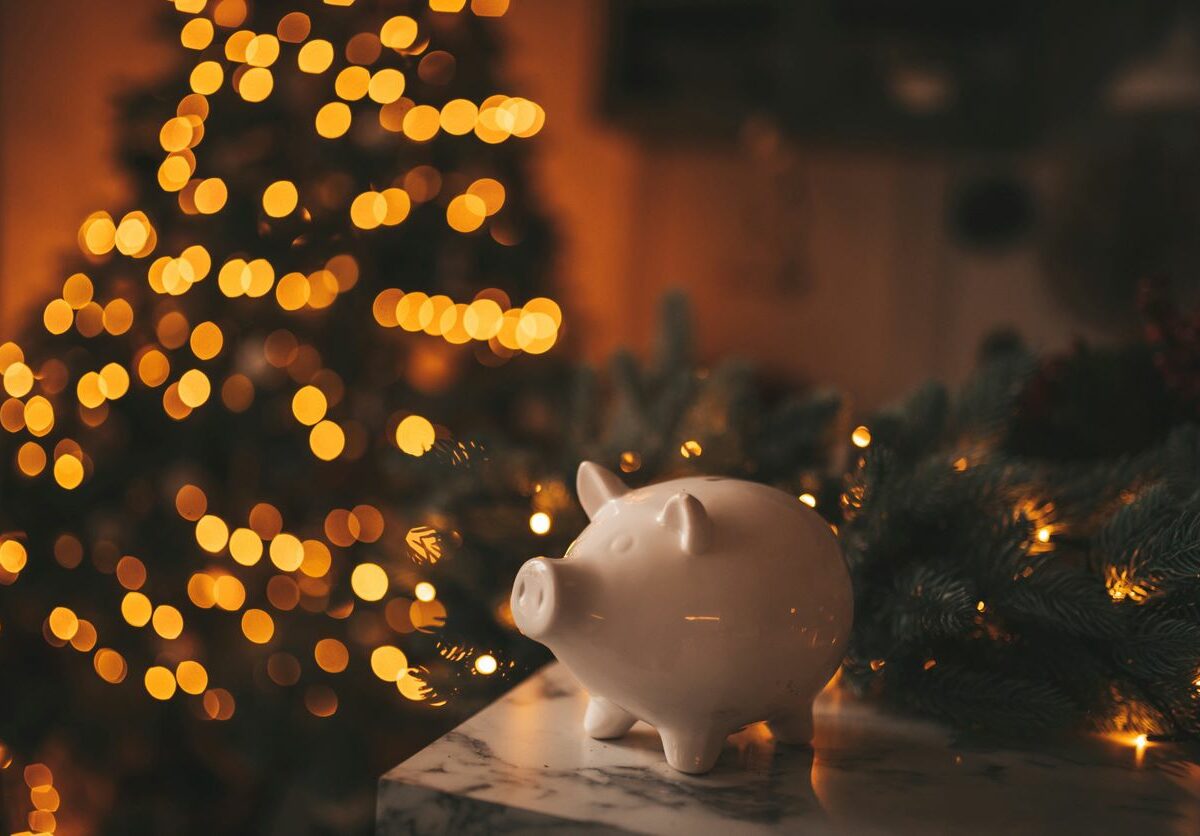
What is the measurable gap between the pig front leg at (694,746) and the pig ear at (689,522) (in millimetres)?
99

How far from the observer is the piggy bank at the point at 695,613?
529 mm

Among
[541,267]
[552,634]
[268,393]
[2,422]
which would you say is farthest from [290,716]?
[552,634]

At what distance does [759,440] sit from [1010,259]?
2.60 meters

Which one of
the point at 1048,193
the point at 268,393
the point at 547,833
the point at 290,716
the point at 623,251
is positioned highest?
the point at 1048,193

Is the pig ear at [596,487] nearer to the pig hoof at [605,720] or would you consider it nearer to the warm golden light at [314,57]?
the pig hoof at [605,720]

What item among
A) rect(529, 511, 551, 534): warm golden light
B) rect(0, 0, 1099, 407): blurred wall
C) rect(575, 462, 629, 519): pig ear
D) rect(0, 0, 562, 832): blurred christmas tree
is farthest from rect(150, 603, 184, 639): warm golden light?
rect(0, 0, 1099, 407): blurred wall

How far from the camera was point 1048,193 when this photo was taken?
306cm

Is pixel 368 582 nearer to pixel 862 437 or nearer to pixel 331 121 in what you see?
pixel 331 121

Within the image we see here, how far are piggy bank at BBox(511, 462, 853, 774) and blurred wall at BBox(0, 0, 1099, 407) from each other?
7.89 feet

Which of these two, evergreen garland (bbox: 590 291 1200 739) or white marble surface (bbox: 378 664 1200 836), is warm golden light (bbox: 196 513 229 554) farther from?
white marble surface (bbox: 378 664 1200 836)

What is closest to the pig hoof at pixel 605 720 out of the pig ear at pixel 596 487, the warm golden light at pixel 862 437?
the pig ear at pixel 596 487

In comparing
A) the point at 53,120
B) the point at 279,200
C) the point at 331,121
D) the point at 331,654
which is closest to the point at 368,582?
the point at 331,654

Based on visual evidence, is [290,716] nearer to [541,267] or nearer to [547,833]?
[541,267]

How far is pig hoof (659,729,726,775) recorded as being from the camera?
0.55 meters
